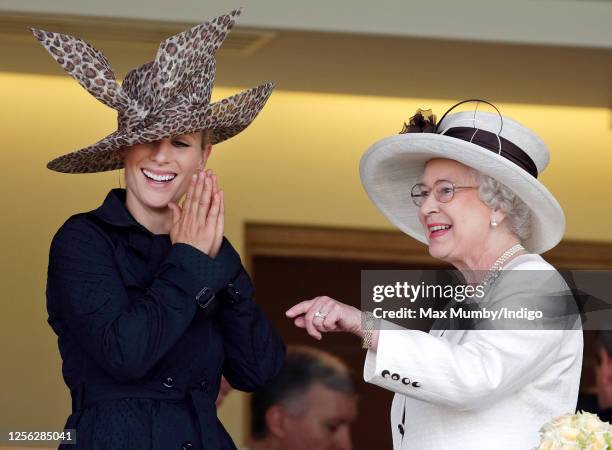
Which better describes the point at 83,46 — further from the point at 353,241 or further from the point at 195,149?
the point at 353,241

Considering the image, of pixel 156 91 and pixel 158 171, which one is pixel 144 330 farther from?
pixel 156 91

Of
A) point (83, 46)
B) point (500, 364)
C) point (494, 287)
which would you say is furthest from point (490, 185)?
point (83, 46)

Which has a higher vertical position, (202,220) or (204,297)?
(202,220)

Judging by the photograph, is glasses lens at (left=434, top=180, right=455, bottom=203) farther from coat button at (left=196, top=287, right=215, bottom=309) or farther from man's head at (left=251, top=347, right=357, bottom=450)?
man's head at (left=251, top=347, right=357, bottom=450)

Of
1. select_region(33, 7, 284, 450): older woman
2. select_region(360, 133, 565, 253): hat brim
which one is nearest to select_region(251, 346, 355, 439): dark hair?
select_region(360, 133, 565, 253): hat brim

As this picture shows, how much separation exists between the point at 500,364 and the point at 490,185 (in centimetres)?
49

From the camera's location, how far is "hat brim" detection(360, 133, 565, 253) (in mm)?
3182

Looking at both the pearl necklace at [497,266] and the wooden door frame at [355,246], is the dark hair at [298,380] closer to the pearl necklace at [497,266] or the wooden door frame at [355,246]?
the wooden door frame at [355,246]

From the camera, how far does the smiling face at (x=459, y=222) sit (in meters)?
3.23

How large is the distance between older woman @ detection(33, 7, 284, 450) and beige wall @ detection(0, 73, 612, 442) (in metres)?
3.12

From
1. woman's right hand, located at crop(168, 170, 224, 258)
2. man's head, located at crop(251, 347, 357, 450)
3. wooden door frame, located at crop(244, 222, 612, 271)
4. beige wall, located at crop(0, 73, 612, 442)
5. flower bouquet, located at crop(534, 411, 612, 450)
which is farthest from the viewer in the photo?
wooden door frame, located at crop(244, 222, 612, 271)

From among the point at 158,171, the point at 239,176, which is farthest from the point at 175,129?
the point at 239,176

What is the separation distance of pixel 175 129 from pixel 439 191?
0.66 meters

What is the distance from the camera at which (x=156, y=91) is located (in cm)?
325
